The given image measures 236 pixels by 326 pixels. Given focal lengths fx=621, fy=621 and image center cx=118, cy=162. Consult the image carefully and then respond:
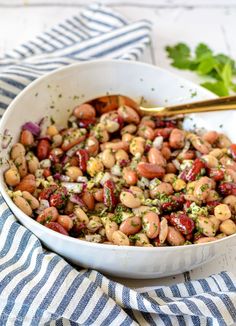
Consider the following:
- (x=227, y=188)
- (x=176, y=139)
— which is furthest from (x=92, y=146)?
(x=227, y=188)

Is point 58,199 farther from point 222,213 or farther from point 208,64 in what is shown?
point 208,64

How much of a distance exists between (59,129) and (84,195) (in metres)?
0.22

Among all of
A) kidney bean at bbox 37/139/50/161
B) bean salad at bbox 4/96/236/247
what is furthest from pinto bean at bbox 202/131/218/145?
kidney bean at bbox 37/139/50/161

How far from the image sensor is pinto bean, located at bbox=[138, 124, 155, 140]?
119cm

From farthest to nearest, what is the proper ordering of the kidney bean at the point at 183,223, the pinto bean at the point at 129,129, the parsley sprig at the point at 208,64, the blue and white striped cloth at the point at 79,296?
the parsley sprig at the point at 208,64
the pinto bean at the point at 129,129
the kidney bean at the point at 183,223
the blue and white striped cloth at the point at 79,296

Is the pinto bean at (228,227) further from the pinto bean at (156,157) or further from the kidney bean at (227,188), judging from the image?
the pinto bean at (156,157)

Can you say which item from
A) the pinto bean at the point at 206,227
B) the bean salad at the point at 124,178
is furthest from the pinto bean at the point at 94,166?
the pinto bean at the point at 206,227

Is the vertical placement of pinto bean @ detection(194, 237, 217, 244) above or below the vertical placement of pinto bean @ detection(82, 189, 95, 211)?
below

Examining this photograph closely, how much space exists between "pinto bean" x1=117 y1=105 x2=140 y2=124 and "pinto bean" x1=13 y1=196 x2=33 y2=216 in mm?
315

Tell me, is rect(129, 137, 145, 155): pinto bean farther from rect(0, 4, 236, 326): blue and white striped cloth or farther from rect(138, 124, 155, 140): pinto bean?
rect(0, 4, 236, 326): blue and white striped cloth

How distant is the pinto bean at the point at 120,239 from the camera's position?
96 cm

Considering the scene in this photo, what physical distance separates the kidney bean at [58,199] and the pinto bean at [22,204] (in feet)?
0.15

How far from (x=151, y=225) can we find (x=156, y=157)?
174mm

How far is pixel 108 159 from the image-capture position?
44.4 inches
